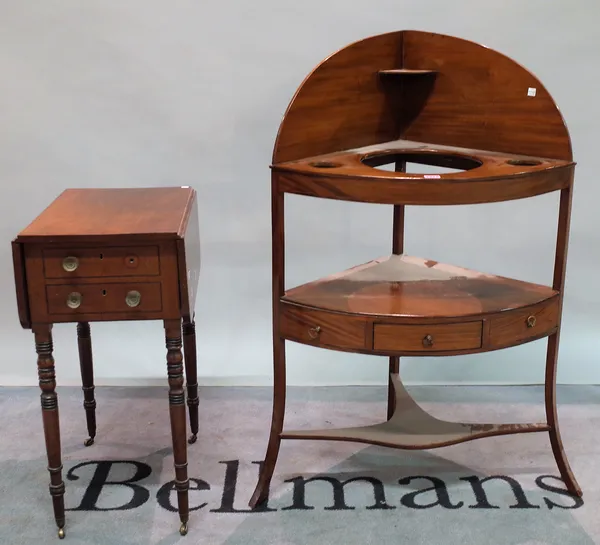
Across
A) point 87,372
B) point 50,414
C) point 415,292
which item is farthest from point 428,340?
point 87,372

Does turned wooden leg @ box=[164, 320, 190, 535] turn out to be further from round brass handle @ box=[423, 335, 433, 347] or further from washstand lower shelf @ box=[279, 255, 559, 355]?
round brass handle @ box=[423, 335, 433, 347]

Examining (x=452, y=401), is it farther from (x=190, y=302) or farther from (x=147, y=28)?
(x=147, y=28)

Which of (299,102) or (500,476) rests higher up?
(299,102)

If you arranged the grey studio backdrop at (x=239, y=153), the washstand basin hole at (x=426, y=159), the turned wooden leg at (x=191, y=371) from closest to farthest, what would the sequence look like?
the washstand basin hole at (x=426, y=159) → the turned wooden leg at (x=191, y=371) → the grey studio backdrop at (x=239, y=153)

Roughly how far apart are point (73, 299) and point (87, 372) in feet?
2.13

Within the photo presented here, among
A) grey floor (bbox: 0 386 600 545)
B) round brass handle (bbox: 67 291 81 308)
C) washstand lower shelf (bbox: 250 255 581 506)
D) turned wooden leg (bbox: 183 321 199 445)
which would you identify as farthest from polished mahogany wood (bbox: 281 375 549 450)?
round brass handle (bbox: 67 291 81 308)

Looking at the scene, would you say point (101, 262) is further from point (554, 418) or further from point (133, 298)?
point (554, 418)

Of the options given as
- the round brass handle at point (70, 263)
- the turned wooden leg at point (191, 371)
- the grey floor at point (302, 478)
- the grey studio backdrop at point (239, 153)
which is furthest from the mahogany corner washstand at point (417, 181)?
the grey studio backdrop at point (239, 153)

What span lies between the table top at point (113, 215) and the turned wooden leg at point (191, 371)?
1.29ft

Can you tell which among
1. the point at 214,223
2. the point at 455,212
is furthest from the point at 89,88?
the point at 455,212

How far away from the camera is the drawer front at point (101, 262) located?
1796 millimetres

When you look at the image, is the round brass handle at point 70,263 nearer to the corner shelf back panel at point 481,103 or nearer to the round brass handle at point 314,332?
the round brass handle at point 314,332

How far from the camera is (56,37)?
274 centimetres

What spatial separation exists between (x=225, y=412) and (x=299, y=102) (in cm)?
116
